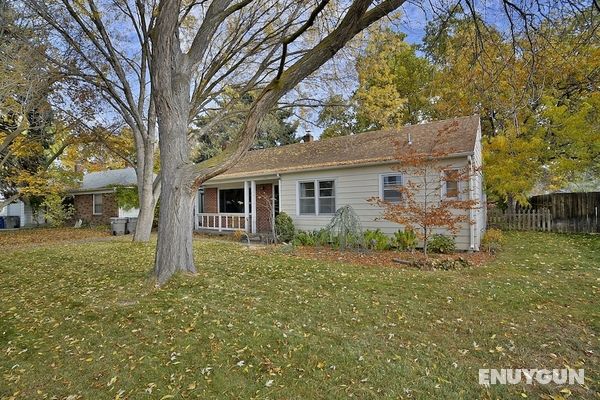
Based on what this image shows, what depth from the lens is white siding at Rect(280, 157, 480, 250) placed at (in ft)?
35.9

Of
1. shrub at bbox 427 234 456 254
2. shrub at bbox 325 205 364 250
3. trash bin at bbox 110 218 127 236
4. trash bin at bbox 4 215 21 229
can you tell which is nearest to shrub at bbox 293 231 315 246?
shrub at bbox 325 205 364 250

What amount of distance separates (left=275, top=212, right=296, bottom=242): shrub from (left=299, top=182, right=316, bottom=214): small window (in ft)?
2.58

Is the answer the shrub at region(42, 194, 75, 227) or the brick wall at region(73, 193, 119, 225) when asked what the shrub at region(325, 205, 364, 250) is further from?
the shrub at region(42, 194, 75, 227)

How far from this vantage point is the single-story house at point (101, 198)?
69.1 ft

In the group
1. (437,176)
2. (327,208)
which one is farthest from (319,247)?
(437,176)

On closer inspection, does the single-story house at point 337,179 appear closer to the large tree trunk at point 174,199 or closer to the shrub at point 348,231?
the shrub at point 348,231

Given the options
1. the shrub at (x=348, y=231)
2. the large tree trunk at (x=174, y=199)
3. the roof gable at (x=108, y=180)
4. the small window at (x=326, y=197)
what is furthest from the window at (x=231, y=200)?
the large tree trunk at (x=174, y=199)

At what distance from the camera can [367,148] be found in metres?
12.6

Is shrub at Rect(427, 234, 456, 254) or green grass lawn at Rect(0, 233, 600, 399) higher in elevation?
shrub at Rect(427, 234, 456, 254)

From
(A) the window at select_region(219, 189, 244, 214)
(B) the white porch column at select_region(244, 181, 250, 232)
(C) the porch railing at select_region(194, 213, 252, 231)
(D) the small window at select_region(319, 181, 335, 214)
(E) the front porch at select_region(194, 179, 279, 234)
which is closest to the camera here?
(D) the small window at select_region(319, 181, 335, 214)

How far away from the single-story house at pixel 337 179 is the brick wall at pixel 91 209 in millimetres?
7707

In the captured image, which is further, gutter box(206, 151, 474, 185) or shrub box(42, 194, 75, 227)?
shrub box(42, 194, 75, 227)

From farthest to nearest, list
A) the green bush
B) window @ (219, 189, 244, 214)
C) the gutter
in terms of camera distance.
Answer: window @ (219, 189, 244, 214)
the green bush
the gutter

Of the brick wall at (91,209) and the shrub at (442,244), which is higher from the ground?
the brick wall at (91,209)
